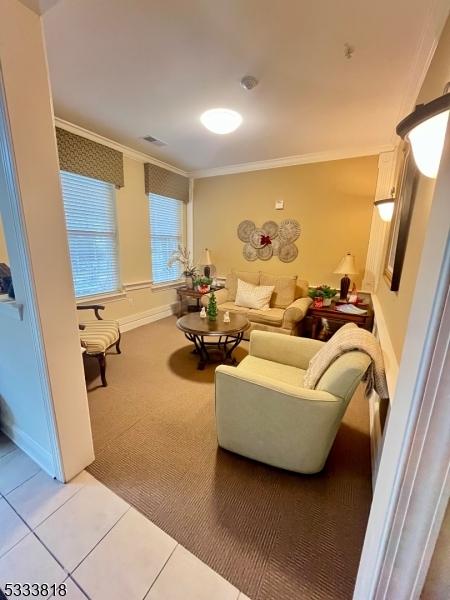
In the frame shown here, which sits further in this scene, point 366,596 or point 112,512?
point 112,512

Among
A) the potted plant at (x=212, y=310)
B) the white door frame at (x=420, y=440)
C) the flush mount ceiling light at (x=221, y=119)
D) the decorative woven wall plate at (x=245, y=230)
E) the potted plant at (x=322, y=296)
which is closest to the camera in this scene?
the white door frame at (x=420, y=440)

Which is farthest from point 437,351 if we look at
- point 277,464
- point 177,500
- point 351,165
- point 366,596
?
point 351,165

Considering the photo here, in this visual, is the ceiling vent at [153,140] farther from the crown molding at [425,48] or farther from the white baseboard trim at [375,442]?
the white baseboard trim at [375,442]

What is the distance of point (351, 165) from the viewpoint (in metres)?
3.38

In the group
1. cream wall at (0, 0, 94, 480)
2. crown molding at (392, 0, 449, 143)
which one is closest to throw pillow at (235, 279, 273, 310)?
crown molding at (392, 0, 449, 143)

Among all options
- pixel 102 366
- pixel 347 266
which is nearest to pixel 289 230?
pixel 347 266

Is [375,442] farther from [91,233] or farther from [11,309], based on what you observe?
[91,233]

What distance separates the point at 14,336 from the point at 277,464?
1.72 m

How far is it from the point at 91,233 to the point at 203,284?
1816 mm

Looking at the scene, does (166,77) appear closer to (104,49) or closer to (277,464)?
(104,49)

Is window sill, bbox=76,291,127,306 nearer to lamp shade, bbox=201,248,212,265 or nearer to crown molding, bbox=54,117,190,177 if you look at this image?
lamp shade, bbox=201,248,212,265

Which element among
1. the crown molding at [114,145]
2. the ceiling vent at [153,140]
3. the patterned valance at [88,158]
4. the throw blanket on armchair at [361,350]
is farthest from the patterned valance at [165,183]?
the throw blanket on armchair at [361,350]

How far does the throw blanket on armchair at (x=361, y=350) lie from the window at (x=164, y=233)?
3.44 meters

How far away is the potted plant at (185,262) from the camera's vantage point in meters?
4.70
